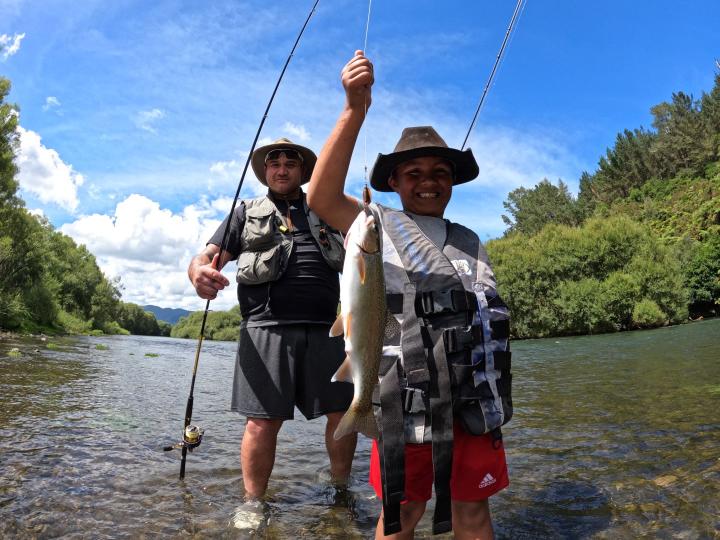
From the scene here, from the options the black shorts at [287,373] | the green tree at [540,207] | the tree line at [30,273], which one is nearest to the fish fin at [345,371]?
the black shorts at [287,373]

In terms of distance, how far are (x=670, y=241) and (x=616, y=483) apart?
219ft

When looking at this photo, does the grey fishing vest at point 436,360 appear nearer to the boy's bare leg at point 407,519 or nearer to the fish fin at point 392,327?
the fish fin at point 392,327

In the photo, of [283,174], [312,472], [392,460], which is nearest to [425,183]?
[392,460]

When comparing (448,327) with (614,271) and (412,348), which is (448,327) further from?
(614,271)

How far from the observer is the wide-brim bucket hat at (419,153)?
9.36 feet

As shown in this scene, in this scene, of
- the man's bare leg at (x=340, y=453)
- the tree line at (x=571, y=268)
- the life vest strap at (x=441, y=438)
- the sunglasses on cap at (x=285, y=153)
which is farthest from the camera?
the tree line at (x=571, y=268)

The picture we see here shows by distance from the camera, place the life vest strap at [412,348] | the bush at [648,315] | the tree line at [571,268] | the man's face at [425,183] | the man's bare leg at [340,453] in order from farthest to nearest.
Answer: the bush at [648,315]
the tree line at [571,268]
the man's bare leg at [340,453]
the man's face at [425,183]
the life vest strap at [412,348]

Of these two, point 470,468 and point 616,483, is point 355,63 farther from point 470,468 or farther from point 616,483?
point 616,483

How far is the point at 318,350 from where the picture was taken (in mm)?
4098

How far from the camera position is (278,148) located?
178 inches

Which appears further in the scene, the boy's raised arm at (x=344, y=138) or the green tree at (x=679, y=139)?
the green tree at (x=679, y=139)

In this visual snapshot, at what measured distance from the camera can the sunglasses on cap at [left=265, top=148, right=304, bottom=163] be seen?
4508 mm

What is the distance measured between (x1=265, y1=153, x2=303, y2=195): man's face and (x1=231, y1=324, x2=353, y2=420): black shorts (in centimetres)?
124

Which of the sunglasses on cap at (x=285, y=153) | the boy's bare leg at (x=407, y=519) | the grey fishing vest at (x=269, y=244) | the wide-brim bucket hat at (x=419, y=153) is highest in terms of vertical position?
the sunglasses on cap at (x=285, y=153)
